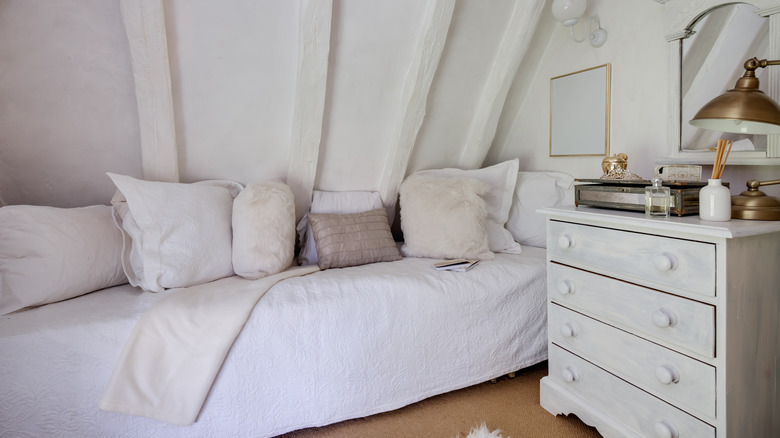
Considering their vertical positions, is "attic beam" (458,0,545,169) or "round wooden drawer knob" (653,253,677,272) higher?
"attic beam" (458,0,545,169)

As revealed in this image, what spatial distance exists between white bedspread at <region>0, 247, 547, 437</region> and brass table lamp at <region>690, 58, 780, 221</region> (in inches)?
34.9

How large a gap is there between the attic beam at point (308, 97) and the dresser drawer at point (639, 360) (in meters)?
1.42

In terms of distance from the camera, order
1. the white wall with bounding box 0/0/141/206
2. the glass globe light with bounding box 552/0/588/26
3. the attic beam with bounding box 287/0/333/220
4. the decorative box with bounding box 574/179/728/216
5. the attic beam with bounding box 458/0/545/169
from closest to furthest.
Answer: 1. the decorative box with bounding box 574/179/728/216
2. the white wall with bounding box 0/0/141/206
3. the attic beam with bounding box 287/0/333/220
4. the glass globe light with bounding box 552/0/588/26
5. the attic beam with bounding box 458/0/545/169

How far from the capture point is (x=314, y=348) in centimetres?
159

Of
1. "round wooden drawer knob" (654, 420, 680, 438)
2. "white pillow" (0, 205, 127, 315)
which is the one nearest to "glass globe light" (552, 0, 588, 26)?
"round wooden drawer knob" (654, 420, 680, 438)

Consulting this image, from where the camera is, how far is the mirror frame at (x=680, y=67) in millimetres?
1400

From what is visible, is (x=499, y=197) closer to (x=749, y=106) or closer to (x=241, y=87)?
(x=749, y=106)

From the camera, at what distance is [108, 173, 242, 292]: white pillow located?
1701mm

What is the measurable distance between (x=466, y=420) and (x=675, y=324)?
2.87 feet

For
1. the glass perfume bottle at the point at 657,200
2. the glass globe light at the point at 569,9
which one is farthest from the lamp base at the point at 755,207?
the glass globe light at the point at 569,9

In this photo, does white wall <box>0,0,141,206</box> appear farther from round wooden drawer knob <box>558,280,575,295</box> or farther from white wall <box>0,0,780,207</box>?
round wooden drawer knob <box>558,280,575,295</box>

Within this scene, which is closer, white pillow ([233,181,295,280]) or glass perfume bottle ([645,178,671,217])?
glass perfume bottle ([645,178,671,217])

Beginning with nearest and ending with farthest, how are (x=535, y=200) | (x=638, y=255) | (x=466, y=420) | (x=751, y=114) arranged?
(x=751, y=114)
(x=638, y=255)
(x=466, y=420)
(x=535, y=200)

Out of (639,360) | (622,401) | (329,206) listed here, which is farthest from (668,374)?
(329,206)
